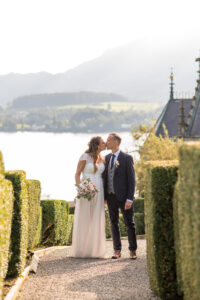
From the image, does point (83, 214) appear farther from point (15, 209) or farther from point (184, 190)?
point (184, 190)

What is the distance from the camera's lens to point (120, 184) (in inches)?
356

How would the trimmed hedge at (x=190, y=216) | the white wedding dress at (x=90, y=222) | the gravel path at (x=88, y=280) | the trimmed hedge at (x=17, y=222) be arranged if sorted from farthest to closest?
the white wedding dress at (x=90, y=222)
the trimmed hedge at (x=17, y=222)
the gravel path at (x=88, y=280)
the trimmed hedge at (x=190, y=216)

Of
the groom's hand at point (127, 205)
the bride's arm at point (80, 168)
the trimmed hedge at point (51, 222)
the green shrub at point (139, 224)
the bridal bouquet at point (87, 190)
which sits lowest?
the green shrub at point (139, 224)

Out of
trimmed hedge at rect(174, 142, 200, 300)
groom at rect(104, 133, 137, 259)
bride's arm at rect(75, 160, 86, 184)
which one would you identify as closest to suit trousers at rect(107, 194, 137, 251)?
groom at rect(104, 133, 137, 259)

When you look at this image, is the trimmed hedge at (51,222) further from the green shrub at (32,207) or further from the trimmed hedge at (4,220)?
the trimmed hedge at (4,220)

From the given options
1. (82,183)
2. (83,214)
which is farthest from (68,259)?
(82,183)

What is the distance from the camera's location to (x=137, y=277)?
750 centimetres

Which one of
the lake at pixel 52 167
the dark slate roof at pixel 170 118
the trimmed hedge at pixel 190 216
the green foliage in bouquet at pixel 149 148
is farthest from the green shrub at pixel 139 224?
the lake at pixel 52 167

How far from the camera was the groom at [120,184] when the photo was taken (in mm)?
9047

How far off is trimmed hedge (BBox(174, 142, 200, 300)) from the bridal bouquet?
4.02 meters

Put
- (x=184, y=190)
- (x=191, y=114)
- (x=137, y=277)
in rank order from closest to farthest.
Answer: (x=184, y=190) → (x=137, y=277) → (x=191, y=114)

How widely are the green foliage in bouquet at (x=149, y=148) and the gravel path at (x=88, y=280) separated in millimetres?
21718

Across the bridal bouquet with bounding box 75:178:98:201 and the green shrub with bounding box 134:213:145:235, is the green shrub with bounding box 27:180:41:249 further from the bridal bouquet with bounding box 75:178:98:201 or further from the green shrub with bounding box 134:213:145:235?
the green shrub with bounding box 134:213:145:235

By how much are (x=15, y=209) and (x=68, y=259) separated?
9.32 feet
